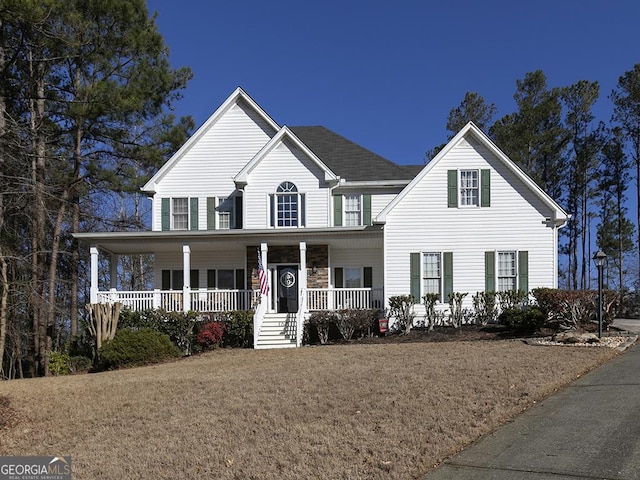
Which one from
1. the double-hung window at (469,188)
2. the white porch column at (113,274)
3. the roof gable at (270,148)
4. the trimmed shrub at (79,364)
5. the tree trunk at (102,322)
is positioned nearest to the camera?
the trimmed shrub at (79,364)

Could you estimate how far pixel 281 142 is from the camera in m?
21.3

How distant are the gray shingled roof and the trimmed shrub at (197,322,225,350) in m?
7.62

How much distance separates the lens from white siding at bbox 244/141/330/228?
21.2 meters

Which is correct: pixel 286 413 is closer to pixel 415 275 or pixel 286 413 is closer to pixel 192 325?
pixel 192 325

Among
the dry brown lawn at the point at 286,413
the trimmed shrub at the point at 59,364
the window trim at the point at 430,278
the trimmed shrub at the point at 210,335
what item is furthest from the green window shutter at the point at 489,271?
the trimmed shrub at the point at 59,364

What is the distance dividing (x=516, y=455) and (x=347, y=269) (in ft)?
50.1

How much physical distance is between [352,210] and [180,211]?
21.4ft

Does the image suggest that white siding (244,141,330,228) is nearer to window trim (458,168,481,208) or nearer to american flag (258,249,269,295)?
american flag (258,249,269,295)

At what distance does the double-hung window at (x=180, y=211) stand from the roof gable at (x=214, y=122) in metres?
1.00

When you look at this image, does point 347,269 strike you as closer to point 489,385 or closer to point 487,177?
point 487,177

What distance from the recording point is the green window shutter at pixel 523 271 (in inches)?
727

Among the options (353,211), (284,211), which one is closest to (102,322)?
(284,211)

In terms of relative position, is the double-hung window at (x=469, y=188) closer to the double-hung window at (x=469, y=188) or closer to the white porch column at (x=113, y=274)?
the double-hung window at (x=469, y=188)

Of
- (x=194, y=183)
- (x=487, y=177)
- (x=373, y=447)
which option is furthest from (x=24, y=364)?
(x=373, y=447)
